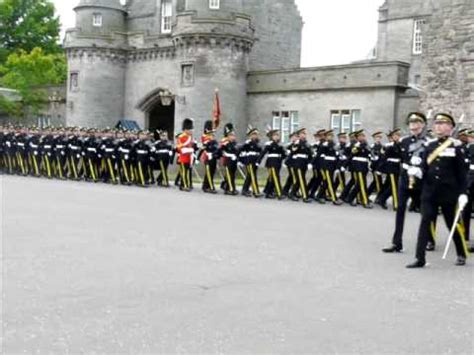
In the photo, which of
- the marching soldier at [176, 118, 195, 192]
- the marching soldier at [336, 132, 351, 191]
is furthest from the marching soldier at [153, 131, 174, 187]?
the marching soldier at [336, 132, 351, 191]

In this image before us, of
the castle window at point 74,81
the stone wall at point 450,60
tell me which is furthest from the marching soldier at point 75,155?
the castle window at point 74,81

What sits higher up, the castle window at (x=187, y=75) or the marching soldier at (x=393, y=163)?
the castle window at (x=187, y=75)

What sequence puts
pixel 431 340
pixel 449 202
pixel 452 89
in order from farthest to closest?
1. pixel 452 89
2. pixel 449 202
3. pixel 431 340

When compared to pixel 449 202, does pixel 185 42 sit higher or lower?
higher

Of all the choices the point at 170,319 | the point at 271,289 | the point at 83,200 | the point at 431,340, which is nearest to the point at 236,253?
the point at 271,289

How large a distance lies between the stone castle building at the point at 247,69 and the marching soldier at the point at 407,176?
42.3ft

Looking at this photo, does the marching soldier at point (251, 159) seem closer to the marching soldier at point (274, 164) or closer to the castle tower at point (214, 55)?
the marching soldier at point (274, 164)

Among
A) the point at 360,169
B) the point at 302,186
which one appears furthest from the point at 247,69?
the point at 360,169

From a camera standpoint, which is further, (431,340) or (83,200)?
(83,200)

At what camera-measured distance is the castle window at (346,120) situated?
33312 millimetres

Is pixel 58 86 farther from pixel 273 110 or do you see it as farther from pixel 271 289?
pixel 271 289

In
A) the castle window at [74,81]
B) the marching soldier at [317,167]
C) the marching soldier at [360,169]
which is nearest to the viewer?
the marching soldier at [360,169]

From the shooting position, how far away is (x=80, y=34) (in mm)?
44125

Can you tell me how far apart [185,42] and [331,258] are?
99.1 feet
